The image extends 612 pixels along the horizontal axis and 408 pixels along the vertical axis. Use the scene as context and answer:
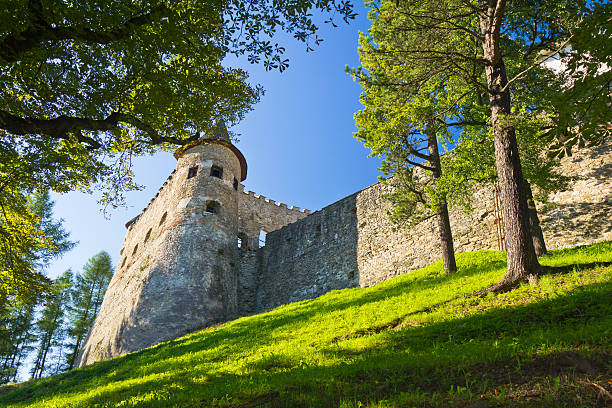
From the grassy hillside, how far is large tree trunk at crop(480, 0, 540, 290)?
1.43 feet

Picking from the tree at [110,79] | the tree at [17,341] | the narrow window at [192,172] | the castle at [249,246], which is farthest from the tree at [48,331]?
the tree at [110,79]

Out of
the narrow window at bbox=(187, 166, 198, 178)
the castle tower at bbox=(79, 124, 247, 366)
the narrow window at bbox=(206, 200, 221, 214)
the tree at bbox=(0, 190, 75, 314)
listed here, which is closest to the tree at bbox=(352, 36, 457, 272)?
the castle tower at bbox=(79, 124, 247, 366)

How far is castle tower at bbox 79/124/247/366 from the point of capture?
17375mm

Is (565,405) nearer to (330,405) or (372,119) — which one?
(330,405)

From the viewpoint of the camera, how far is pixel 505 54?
29.6ft

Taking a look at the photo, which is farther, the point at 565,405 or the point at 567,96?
the point at 567,96

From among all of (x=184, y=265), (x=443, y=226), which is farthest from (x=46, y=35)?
(x=184, y=265)

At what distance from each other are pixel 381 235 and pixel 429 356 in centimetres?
1255

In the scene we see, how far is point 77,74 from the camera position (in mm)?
7449

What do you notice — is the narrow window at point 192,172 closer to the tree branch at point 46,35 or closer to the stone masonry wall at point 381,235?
the stone masonry wall at point 381,235

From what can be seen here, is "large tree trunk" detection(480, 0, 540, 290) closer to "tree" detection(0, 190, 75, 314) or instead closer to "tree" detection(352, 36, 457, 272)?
"tree" detection(352, 36, 457, 272)

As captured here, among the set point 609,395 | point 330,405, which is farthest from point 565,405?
point 330,405

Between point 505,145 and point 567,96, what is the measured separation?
3.29 m

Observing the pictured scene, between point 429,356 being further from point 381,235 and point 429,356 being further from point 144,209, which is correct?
point 144,209
